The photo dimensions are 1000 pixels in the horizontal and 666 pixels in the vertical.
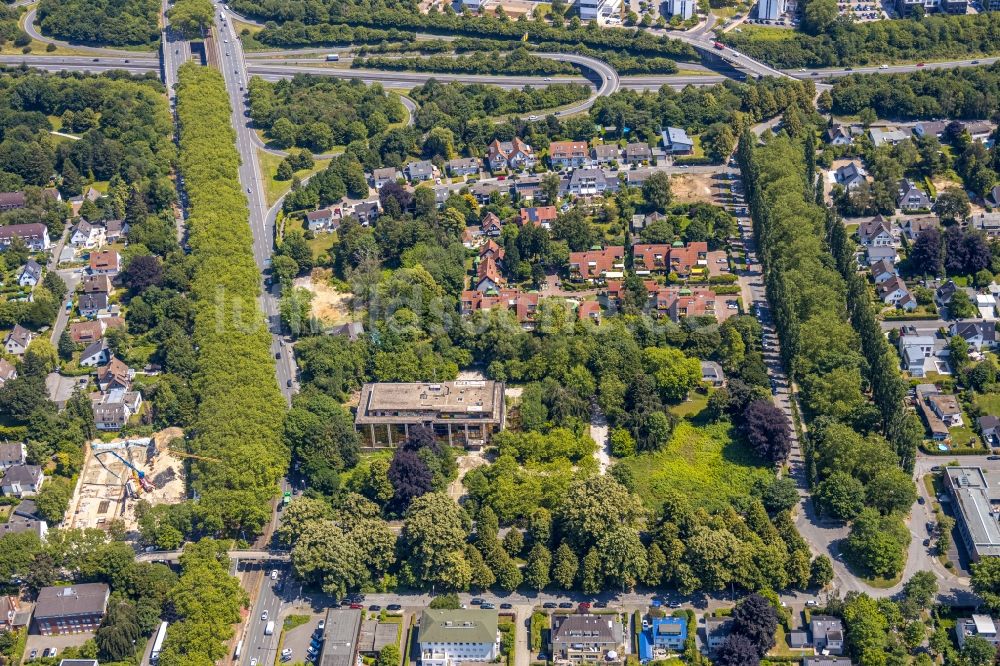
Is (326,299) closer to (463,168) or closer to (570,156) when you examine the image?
(463,168)

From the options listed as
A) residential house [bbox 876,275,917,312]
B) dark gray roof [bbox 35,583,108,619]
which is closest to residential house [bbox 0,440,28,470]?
dark gray roof [bbox 35,583,108,619]

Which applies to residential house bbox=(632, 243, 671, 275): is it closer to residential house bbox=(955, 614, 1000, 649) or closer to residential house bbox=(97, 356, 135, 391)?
residential house bbox=(955, 614, 1000, 649)

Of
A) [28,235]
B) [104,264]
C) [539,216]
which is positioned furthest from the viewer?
[28,235]

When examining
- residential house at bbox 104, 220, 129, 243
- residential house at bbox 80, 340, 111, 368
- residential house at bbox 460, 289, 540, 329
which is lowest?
residential house at bbox 80, 340, 111, 368

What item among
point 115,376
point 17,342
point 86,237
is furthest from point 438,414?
point 86,237

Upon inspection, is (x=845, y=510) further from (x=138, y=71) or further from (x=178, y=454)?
(x=138, y=71)
